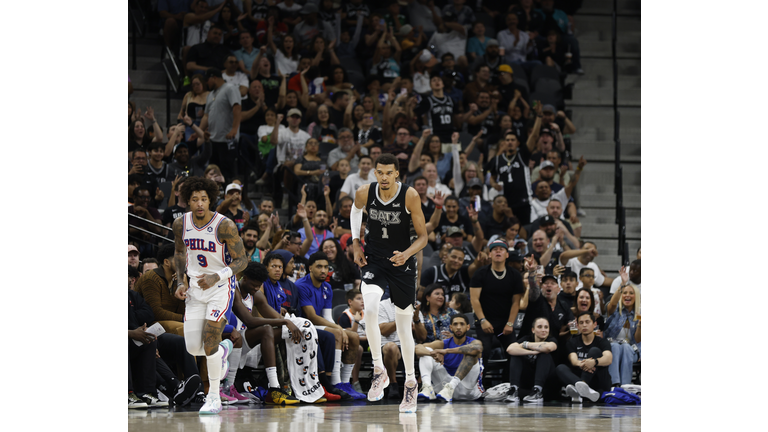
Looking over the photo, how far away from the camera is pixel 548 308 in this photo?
382 inches

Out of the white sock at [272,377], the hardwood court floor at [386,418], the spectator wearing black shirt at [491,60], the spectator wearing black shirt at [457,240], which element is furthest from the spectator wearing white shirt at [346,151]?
the hardwood court floor at [386,418]

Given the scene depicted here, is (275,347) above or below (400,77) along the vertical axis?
below

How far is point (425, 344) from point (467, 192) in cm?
321

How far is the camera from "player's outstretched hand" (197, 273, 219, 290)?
6.92 m

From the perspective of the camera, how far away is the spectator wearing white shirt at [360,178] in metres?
11.5

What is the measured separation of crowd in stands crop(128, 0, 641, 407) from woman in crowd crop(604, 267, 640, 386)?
0.02 m

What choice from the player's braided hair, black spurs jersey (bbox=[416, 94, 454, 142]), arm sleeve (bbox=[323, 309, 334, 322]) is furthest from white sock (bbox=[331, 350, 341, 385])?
black spurs jersey (bbox=[416, 94, 454, 142])

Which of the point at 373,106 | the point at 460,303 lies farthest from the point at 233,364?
the point at 373,106

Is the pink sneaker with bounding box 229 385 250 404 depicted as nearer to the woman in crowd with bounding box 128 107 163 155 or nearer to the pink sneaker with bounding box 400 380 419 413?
the pink sneaker with bounding box 400 380 419 413

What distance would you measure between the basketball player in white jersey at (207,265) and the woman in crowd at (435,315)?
9.86 ft

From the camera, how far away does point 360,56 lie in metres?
14.8
